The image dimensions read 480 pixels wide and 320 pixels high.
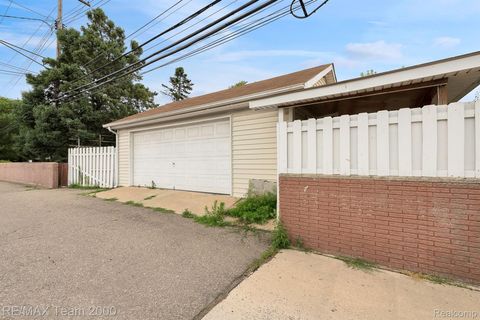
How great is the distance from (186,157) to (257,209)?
12.0 ft

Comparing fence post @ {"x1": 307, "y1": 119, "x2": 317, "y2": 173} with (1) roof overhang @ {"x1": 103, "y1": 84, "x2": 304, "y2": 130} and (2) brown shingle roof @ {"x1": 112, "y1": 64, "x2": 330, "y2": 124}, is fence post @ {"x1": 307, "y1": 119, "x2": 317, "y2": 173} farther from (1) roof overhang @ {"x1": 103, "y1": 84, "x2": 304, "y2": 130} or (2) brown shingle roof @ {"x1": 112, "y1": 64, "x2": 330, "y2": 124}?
(2) brown shingle roof @ {"x1": 112, "y1": 64, "x2": 330, "y2": 124}

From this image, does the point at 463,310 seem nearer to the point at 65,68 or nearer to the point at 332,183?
the point at 332,183

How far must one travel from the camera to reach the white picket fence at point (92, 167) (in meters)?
10.9

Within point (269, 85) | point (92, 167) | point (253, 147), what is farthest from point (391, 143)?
point (92, 167)

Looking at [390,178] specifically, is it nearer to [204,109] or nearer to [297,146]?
[297,146]

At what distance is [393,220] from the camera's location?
332 centimetres

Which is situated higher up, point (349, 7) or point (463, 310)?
point (349, 7)

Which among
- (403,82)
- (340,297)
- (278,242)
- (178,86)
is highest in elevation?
(178,86)

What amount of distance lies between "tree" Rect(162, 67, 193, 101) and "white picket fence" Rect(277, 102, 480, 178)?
1469 inches

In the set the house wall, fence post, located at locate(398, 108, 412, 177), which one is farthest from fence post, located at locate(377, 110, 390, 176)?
the house wall

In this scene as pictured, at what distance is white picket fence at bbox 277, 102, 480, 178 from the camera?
2.96 metres

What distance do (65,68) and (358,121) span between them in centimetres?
1731

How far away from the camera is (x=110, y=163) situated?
1092 centimetres


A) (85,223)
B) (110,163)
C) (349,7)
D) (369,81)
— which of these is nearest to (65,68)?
(110,163)
